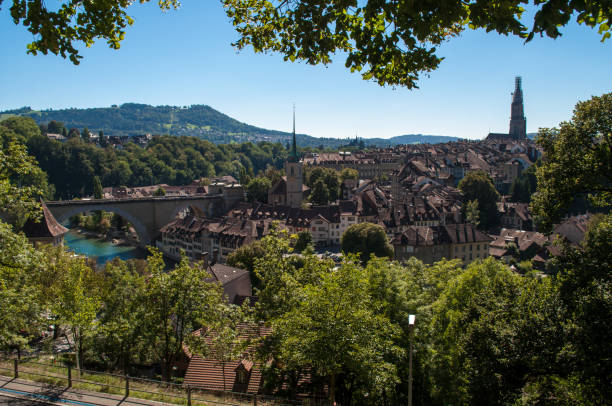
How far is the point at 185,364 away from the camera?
20.2 metres

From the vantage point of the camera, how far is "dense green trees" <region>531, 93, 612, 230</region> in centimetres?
993

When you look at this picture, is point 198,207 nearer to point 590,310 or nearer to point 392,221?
point 392,221

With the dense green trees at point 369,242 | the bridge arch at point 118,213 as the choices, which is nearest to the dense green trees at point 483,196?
the dense green trees at point 369,242

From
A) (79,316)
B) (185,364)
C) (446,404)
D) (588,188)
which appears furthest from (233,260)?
(588,188)

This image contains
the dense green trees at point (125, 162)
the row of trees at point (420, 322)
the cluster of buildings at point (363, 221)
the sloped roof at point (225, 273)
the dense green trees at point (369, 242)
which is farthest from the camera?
the dense green trees at point (125, 162)

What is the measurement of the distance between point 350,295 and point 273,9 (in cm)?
607

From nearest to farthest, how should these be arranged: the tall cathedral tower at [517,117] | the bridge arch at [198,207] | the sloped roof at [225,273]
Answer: the sloped roof at [225,273]
the bridge arch at [198,207]
the tall cathedral tower at [517,117]

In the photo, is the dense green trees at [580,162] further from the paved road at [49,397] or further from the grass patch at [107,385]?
the paved road at [49,397]

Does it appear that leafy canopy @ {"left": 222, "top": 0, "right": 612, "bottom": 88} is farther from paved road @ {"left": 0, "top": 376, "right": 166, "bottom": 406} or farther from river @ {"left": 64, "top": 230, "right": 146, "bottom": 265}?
river @ {"left": 64, "top": 230, "right": 146, "bottom": 265}

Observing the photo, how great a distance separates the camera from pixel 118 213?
63.5 meters

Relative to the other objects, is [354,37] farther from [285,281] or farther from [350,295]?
[285,281]

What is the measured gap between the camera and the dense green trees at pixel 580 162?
32.6 feet

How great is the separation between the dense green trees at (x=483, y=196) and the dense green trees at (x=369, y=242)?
90.3 feet

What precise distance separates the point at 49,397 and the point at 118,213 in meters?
58.2
